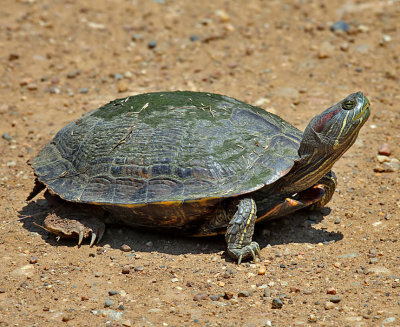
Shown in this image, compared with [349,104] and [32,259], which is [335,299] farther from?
[32,259]

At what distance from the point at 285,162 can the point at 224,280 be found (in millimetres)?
1380

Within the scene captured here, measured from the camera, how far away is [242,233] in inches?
217

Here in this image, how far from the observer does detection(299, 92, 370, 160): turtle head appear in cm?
552

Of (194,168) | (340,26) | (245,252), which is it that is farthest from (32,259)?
(340,26)

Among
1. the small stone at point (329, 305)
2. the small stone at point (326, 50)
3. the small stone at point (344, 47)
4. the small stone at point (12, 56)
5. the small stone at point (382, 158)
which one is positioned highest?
the small stone at point (344, 47)

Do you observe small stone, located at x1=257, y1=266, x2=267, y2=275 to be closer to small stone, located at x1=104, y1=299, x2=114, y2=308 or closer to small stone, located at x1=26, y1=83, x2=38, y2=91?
small stone, located at x1=104, y1=299, x2=114, y2=308

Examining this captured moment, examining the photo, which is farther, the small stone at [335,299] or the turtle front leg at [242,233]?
the turtle front leg at [242,233]

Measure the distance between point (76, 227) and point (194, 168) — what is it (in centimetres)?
146

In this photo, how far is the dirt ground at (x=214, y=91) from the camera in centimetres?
484

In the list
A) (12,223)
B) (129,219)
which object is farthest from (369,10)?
(12,223)

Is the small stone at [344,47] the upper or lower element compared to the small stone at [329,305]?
upper

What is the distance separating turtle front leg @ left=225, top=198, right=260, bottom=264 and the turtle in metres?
0.01

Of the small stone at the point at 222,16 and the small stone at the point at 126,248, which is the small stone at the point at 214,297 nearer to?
the small stone at the point at 126,248

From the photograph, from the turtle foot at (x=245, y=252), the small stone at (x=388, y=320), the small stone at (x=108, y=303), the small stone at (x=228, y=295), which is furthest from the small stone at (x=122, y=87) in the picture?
the small stone at (x=388, y=320)
